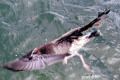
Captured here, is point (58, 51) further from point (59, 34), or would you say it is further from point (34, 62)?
point (59, 34)

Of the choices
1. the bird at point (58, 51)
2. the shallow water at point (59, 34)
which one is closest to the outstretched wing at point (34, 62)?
the bird at point (58, 51)

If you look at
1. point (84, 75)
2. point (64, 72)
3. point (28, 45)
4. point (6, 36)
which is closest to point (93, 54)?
point (84, 75)

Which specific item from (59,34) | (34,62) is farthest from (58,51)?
(59,34)

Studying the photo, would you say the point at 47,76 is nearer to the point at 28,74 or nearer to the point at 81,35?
the point at 28,74

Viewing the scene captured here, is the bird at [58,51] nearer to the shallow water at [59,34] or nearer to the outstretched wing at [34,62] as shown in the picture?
the outstretched wing at [34,62]

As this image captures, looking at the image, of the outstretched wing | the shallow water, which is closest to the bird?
the outstretched wing

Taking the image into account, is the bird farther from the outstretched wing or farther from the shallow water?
the shallow water

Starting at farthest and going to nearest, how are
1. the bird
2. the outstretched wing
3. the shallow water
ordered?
the shallow water
the outstretched wing
the bird
